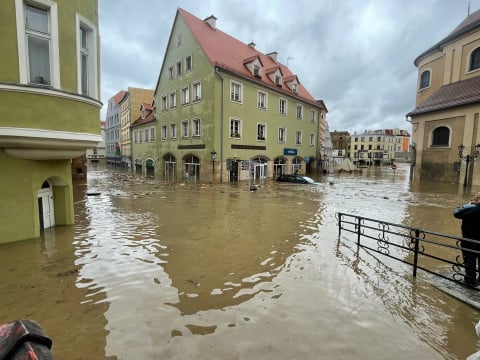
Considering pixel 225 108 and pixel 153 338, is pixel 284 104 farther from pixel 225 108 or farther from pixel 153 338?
pixel 153 338

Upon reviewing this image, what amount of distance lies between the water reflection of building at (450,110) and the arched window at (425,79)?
182 millimetres

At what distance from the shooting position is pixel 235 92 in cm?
2425

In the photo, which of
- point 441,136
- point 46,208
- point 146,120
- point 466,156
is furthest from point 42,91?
point 441,136

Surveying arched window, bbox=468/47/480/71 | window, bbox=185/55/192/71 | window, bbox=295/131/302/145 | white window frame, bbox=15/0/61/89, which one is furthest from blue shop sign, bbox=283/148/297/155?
white window frame, bbox=15/0/61/89

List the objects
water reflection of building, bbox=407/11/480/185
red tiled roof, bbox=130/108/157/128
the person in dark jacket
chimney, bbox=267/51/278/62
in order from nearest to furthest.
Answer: the person in dark jacket
water reflection of building, bbox=407/11/480/185
red tiled roof, bbox=130/108/157/128
chimney, bbox=267/51/278/62

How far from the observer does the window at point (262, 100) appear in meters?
26.5

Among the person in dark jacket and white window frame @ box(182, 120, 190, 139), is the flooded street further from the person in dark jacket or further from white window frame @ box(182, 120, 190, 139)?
white window frame @ box(182, 120, 190, 139)

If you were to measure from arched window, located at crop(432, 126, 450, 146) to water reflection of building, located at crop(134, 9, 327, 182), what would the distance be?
45.1 feet

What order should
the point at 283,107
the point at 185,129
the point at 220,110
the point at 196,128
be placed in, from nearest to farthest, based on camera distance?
the point at 220,110 → the point at 196,128 → the point at 185,129 → the point at 283,107

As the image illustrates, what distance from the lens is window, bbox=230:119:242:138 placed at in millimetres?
24109

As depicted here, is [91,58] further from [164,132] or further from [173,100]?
[164,132]

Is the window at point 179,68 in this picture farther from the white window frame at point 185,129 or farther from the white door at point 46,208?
the white door at point 46,208

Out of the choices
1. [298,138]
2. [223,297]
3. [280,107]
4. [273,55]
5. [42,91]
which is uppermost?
[273,55]

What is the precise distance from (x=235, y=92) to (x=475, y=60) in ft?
74.3
